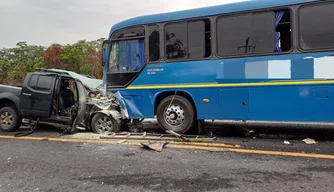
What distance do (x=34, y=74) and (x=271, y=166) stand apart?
20.7 feet

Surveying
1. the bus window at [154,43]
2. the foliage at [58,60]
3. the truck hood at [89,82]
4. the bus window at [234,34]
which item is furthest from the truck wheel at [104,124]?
the foliage at [58,60]

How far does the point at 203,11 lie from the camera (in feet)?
21.6

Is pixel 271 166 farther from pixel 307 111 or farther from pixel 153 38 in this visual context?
pixel 153 38

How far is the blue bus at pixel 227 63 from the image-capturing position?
225 inches

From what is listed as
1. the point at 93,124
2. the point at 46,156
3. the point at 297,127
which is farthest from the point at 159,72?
the point at 297,127

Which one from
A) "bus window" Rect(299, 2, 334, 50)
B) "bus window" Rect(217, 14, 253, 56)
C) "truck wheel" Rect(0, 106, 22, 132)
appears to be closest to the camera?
"bus window" Rect(299, 2, 334, 50)

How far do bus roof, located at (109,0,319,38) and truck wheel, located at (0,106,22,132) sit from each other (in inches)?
135

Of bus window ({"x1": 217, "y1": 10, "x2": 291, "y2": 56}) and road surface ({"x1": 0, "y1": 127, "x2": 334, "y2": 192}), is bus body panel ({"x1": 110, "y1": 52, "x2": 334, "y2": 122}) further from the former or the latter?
road surface ({"x1": 0, "y1": 127, "x2": 334, "y2": 192})

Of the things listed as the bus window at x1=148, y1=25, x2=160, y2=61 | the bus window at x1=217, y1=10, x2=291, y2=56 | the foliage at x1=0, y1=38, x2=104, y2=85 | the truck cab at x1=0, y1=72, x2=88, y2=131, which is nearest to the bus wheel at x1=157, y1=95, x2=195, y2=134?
the bus window at x1=148, y1=25, x2=160, y2=61

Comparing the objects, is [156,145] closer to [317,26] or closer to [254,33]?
[254,33]

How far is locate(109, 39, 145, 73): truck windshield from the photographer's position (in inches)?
282

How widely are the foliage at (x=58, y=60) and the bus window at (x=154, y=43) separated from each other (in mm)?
25102

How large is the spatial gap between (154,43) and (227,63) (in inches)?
75.3

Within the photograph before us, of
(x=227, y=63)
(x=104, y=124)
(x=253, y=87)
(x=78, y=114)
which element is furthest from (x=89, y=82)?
(x=253, y=87)
